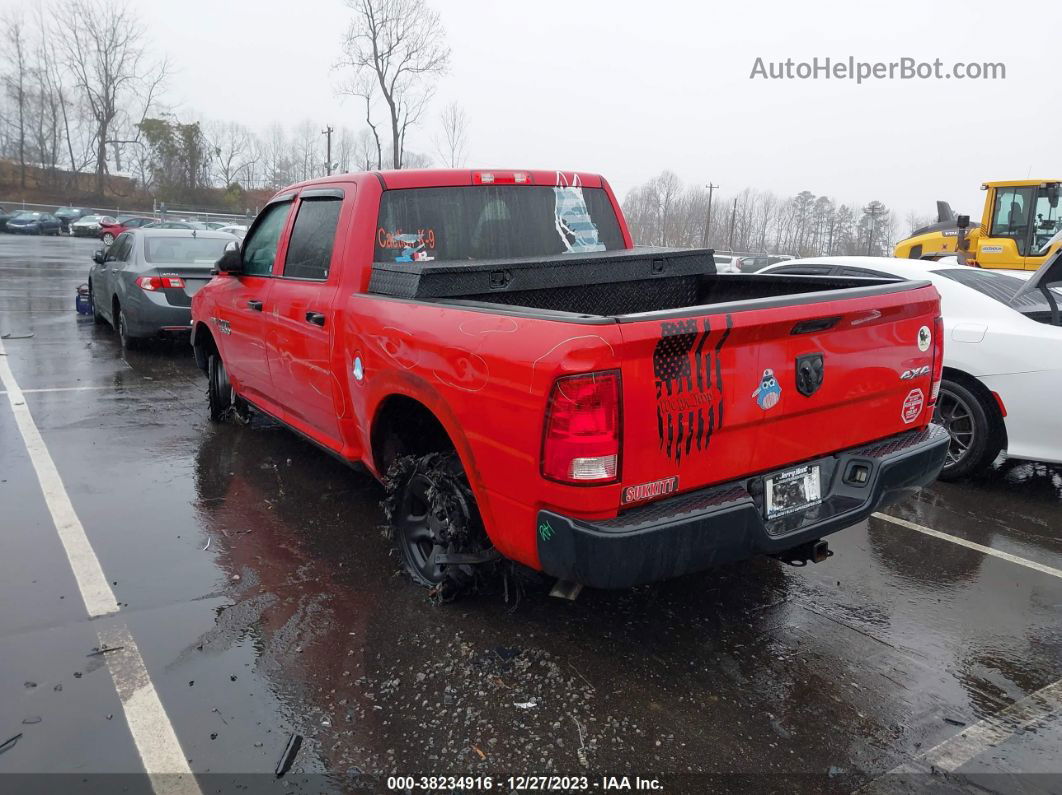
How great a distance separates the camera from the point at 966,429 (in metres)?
5.52

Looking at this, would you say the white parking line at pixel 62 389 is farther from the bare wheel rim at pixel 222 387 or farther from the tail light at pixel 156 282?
the bare wheel rim at pixel 222 387

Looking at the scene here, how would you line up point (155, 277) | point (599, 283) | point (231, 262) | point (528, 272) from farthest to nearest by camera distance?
1. point (155, 277)
2. point (231, 262)
3. point (599, 283)
4. point (528, 272)

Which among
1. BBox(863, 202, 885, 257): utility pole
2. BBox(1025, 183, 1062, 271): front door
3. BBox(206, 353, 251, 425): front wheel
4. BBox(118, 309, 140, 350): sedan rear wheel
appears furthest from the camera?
BBox(863, 202, 885, 257): utility pole

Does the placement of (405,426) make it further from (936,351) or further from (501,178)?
(936,351)

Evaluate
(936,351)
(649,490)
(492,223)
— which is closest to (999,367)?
(936,351)

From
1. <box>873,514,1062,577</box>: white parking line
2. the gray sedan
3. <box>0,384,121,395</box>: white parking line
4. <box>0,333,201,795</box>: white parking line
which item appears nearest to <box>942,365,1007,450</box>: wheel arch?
<box>873,514,1062,577</box>: white parking line

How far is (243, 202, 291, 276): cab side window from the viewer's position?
5.06 m

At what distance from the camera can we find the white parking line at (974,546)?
4.24 metres

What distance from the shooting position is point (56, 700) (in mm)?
2873

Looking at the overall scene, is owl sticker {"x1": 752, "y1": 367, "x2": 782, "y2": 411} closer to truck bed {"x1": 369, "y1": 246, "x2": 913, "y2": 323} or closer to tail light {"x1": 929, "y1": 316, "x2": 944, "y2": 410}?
truck bed {"x1": 369, "y1": 246, "x2": 913, "y2": 323}

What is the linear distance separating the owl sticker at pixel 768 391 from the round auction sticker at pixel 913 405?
0.95 metres

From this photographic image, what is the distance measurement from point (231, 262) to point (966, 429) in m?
5.29

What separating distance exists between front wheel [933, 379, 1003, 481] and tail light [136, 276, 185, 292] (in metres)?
8.21

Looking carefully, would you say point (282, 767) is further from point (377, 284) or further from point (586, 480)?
point (377, 284)
